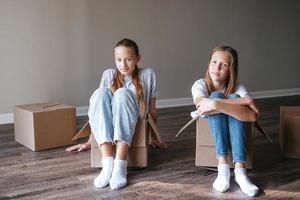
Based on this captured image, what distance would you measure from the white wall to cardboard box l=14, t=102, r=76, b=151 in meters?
0.91

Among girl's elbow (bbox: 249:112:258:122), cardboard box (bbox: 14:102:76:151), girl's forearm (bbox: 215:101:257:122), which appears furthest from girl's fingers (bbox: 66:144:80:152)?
girl's elbow (bbox: 249:112:258:122)

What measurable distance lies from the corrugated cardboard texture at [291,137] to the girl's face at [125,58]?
3.26 feet

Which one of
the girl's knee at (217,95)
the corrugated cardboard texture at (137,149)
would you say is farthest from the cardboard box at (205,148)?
the corrugated cardboard texture at (137,149)

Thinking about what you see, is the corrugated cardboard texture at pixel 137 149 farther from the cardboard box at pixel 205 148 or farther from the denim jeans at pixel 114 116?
the cardboard box at pixel 205 148

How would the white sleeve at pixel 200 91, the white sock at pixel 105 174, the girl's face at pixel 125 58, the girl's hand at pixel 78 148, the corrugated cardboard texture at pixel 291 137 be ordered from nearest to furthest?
the white sock at pixel 105 174 < the white sleeve at pixel 200 91 < the girl's face at pixel 125 58 < the corrugated cardboard texture at pixel 291 137 < the girl's hand at pixel 78 148

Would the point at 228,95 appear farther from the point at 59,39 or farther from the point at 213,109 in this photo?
the point at 59,39

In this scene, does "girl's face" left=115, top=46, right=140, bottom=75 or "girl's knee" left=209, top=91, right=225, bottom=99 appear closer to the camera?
"girl's knee" left=209, top=91, right=225, bottom=99

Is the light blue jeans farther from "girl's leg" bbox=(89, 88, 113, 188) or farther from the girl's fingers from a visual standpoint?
the girl's fingers

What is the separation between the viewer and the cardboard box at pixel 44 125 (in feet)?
8.29

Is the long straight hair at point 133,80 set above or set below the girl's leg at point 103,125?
above

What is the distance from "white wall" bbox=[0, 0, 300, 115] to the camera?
3.47 metres

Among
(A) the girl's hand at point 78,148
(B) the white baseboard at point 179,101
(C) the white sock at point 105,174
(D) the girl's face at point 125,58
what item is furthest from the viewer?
(B) the white baseboard at point 179,101

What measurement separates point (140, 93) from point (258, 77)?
3.24 meters

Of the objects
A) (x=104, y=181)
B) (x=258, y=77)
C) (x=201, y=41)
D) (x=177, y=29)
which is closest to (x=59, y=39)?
(x=177, y=29)
